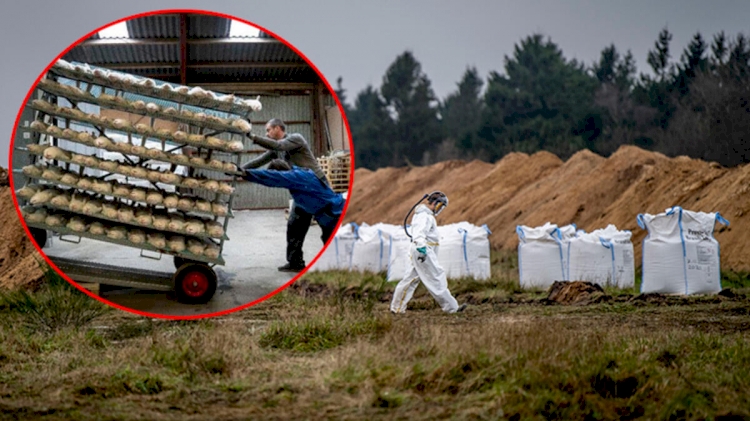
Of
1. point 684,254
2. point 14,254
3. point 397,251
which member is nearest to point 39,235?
point 14,254

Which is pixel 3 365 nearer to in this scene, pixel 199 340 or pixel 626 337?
pixel 199 340

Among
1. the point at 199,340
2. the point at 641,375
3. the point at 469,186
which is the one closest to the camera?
the point at 641,375

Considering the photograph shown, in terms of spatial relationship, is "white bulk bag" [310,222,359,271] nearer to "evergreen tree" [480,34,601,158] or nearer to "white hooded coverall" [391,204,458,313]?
"white hooded coverall" [391,204,458,313]

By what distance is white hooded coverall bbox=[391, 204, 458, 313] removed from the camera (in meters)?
12.3

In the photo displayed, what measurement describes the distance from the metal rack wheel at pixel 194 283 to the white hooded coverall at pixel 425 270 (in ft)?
24.4

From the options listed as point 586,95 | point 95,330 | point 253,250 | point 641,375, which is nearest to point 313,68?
point 253,250

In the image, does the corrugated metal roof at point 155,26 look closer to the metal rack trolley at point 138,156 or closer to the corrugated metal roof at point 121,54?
the corrugated metal roof at point 121,54

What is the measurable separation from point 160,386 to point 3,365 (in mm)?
1836

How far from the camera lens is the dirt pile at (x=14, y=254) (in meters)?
12.3

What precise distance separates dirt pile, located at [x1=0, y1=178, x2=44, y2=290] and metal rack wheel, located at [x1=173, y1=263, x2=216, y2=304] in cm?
794

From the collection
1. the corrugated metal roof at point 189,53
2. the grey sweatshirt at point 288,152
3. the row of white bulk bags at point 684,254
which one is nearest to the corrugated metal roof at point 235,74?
the corrugated metal roof at point 189,53

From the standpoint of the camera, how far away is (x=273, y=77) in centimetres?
495

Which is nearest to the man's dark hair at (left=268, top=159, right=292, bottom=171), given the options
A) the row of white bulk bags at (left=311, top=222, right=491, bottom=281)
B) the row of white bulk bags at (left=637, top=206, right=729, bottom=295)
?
the row of white bulk bags at (left=637, top=206, right=729, bottom=295)

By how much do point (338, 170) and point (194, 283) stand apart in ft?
3.23
